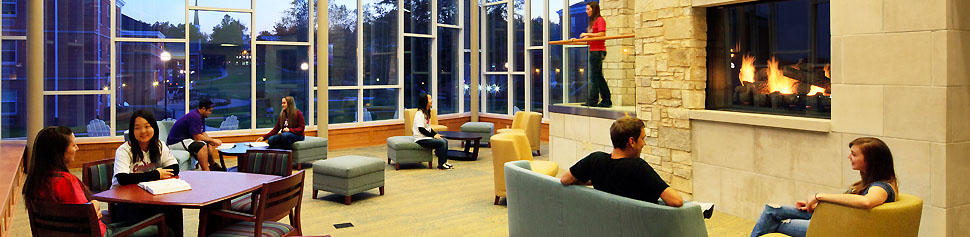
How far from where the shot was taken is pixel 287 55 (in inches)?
482

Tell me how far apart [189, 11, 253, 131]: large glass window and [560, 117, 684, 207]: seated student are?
8990 millimetres

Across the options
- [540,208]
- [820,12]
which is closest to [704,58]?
[820,12]

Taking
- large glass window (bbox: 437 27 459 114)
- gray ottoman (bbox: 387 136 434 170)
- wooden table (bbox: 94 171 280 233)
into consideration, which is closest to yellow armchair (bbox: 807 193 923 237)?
wooden table (bbox: 94 171 280 233)

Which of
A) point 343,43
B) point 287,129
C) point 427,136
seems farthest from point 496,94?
point 287,129

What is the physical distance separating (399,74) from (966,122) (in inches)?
398

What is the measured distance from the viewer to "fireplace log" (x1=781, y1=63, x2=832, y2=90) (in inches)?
233

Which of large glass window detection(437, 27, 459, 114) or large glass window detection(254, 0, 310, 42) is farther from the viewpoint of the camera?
large glass window detection(437, 27, 459, 114)

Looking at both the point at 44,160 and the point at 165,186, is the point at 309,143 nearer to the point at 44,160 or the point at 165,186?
the point at 165,186

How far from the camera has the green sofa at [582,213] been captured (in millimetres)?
3645

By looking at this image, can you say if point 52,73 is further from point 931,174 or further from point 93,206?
point 931,174

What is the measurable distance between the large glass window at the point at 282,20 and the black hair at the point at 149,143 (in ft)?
23.7

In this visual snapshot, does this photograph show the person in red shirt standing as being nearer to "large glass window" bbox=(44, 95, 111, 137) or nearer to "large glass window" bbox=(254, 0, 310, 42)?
"large glass window" bbox=(254, 0, 310, 42)

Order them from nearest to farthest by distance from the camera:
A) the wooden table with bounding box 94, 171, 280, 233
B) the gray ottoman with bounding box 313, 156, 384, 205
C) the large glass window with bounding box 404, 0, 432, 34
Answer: the wooden table with bounding box 94, 171, 280, 233 < the gray ottoman with bounding box 313, 156, 384, 205 < the large glass window with bounding box 404, 0, 432, 34

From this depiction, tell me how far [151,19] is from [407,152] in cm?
464
